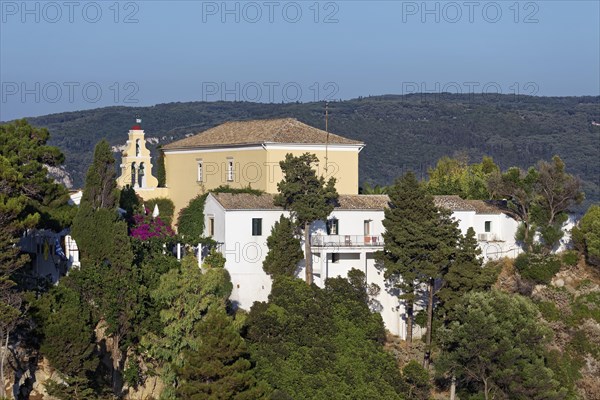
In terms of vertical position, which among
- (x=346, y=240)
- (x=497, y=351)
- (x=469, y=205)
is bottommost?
(x=497, y=351)

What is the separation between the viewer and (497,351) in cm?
4453

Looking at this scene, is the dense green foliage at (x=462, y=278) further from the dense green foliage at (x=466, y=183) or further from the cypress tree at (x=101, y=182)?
the cypress tree at (x=101, y=182)

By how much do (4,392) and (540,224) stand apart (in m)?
24.8

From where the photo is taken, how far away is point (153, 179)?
54.4 m

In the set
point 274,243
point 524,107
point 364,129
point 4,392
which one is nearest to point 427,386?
point 274,243

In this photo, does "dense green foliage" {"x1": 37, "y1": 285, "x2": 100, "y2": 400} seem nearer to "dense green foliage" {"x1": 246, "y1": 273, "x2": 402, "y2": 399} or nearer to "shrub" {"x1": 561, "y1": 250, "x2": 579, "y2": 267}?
"dense green foliage" {"x1": 246, "y1": 273, "x2": 402, "y2": 399}

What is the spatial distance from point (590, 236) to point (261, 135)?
13765 mm

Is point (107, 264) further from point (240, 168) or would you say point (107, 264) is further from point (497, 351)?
point (497, 351)

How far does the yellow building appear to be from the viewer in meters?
51.8

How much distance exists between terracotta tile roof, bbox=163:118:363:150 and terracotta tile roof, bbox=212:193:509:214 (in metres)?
2.68

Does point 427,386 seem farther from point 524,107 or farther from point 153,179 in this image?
point 524,107

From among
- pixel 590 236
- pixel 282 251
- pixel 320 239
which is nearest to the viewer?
pixel 282 251

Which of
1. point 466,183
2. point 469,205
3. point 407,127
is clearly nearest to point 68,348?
point 469,205

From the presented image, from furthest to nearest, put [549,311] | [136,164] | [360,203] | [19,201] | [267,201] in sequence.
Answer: [136,164] < [549,311] < [360,203] < [267,201] < [19,201]
